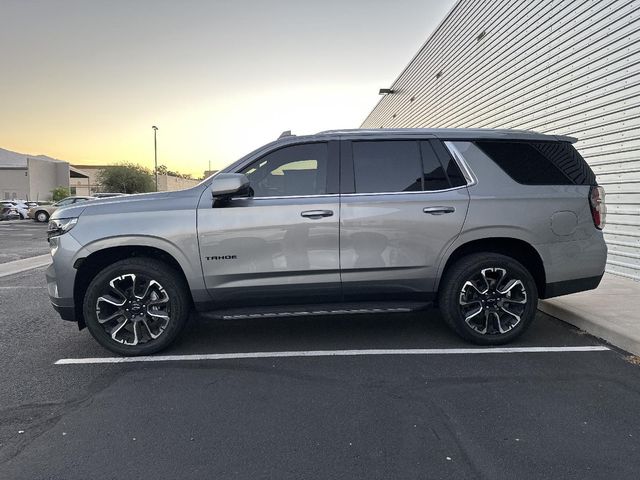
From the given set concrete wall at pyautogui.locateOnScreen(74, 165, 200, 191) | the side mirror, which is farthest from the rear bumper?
concrete wall at pyautogui.locateOnScreen(74, 165, 200, 191)

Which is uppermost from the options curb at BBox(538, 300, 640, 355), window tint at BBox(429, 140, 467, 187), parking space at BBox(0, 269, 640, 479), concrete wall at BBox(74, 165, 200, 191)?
concrete wall at BBox(74, 165, 200, 191)

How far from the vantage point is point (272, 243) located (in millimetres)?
4207

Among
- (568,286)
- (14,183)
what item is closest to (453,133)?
(568,286)

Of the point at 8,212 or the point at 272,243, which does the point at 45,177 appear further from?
the point at 272,243

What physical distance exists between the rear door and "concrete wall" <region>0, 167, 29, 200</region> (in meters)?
57.5

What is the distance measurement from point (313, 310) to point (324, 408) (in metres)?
1.17

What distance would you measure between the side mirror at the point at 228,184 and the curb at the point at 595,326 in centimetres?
381

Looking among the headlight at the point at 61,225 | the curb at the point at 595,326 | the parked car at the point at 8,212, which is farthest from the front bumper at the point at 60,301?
the parked car at the point at 8,212

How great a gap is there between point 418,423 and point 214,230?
234 cm

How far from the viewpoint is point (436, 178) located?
4465 millimetres

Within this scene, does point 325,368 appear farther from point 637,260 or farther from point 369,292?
point 637,260

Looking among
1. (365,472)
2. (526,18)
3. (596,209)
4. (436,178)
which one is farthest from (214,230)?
(526,18)

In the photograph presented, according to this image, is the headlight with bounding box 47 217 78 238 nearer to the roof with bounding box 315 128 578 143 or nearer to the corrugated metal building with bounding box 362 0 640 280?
the roof with bounding box 315 128 578 143

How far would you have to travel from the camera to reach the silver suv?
4191 millimetres
